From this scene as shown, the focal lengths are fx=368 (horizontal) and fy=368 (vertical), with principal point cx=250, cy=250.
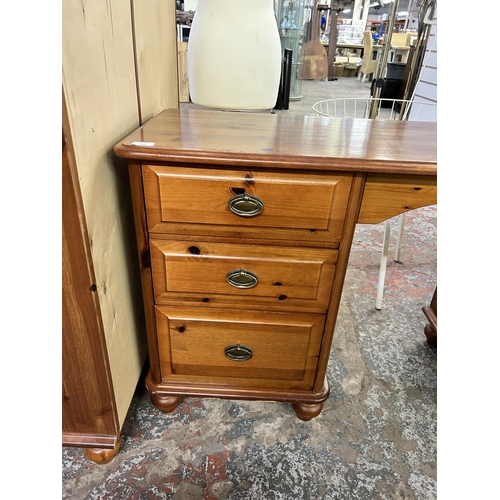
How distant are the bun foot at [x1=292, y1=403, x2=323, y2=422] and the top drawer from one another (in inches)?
19.7

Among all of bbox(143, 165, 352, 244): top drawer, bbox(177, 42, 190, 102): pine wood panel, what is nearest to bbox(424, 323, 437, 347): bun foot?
bbox(143, 165, 352, 244): top drawer

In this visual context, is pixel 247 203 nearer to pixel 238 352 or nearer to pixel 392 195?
pixel 392 195

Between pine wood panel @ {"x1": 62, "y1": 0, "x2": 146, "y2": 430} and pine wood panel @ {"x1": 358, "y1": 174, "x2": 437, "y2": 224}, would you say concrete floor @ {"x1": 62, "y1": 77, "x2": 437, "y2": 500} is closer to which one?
pine wood panel @ {"x1": 62, "y1": 0, "x2": 146, "y2": 430}

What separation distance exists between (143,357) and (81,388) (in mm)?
299

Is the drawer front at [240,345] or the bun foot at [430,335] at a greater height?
the drawer front at [240,345]

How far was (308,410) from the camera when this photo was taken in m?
1.02

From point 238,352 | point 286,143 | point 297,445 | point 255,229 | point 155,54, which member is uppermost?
point 155,54

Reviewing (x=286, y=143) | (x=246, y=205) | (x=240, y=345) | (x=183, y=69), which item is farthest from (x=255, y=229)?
(x=183, y=69)

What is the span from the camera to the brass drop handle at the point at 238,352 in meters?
0.95

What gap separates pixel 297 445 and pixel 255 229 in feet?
1.97

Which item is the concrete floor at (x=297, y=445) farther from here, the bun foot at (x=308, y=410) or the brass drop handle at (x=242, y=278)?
the brass drop handle at (x=242, y=278)

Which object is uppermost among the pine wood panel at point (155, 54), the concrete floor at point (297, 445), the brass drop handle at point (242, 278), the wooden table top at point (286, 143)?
the pine wood panel at point (155, 54)

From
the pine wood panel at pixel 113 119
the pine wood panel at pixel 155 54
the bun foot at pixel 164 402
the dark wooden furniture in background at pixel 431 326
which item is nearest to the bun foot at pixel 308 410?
the bun foot at pixel 164 402
